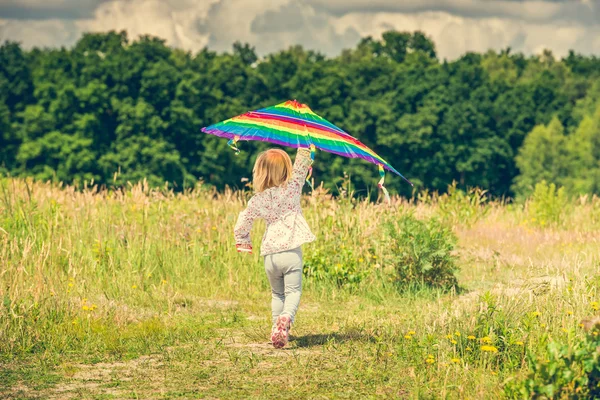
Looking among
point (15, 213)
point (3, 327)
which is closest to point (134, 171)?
point (15, 213)

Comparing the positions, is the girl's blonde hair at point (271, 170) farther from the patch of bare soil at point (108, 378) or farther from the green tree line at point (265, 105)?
the green tree line at point (265, 105)

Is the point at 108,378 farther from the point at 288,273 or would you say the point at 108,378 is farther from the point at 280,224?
the point at 280,224

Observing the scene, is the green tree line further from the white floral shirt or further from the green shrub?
the white floral shirt

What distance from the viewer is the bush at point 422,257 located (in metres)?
9.28

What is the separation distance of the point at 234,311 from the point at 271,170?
238cm

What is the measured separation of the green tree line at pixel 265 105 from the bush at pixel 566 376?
29640 mm

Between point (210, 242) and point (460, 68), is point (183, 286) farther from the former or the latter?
point (460, 68)

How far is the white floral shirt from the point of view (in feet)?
20.8

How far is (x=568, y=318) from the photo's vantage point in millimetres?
6262

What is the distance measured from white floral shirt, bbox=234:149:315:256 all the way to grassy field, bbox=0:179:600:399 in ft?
2.83

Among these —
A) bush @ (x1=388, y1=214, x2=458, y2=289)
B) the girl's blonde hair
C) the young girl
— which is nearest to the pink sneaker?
the young girl

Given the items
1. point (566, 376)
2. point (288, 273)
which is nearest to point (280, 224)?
point (288, 273)

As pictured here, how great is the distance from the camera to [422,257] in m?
9.27

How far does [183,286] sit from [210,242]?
120 centimetres
